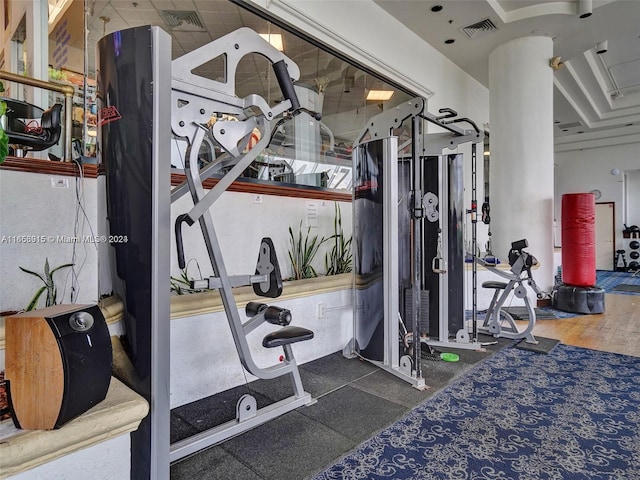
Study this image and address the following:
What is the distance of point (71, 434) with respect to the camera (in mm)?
1092

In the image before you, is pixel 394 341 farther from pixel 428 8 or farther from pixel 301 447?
pixel 428 8

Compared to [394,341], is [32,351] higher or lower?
higher

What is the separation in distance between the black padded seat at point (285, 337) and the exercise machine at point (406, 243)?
0.93m

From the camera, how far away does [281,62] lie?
1857 millimetres

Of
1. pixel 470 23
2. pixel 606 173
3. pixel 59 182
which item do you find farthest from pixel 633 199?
pixel 59 182

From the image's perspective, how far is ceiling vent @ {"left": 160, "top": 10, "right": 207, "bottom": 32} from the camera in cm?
476

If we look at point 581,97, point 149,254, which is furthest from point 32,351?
point 581,97

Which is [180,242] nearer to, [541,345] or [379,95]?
[541,345]

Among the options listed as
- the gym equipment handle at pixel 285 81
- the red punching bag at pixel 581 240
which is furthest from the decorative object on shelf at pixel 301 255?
the red punching bag at pixel 581 240

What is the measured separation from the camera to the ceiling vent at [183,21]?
4762mm

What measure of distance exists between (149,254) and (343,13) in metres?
4.11

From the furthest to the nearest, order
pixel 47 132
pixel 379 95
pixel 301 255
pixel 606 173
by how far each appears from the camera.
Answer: pixel 606 173, pixel 379 95, pixel 301 255, pixel 47 132

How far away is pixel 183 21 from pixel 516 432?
5810 millimetres

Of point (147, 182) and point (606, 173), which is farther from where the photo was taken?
point (606, 173)
